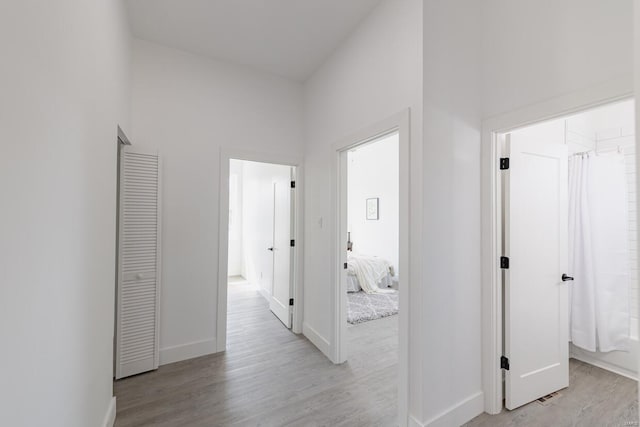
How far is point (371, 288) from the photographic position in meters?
4.86

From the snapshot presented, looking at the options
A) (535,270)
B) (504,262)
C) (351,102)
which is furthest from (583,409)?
(351,102)

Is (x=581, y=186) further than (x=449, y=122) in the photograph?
Yes

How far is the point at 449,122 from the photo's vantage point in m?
1.88

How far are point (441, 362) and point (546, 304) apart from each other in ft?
3.60

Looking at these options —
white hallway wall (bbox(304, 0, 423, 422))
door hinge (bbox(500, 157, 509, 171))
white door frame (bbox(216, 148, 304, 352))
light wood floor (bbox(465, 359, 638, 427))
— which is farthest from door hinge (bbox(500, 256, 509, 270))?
white door frame (bbox(216, 148, 304, 352))

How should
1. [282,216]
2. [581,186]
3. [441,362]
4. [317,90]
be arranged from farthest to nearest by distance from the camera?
[282,216] < [317,90] < [581,186] < [441,362]

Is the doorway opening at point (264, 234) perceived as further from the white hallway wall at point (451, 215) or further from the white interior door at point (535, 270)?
the white interior door at point (535, 270)

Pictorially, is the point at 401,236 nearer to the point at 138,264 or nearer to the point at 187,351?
the point at 138,264

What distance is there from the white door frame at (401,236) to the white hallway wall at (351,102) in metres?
0.06

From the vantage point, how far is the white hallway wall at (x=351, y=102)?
5.90 feet

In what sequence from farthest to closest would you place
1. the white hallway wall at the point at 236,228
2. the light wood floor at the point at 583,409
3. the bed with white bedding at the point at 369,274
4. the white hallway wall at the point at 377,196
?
→ the white hallway wall at the point at 236,228 → the white hallway wall at the point at 377,196 → the bed with white bedding at the point at 369,274 → the light wood floor at the point at 583,409

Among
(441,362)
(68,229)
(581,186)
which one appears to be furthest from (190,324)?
(581,186)

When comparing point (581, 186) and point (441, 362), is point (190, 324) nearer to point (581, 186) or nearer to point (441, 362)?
point (441, 362)

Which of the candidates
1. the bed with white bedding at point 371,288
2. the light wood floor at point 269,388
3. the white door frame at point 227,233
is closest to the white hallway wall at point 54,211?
the light wood floor at point 269,388
